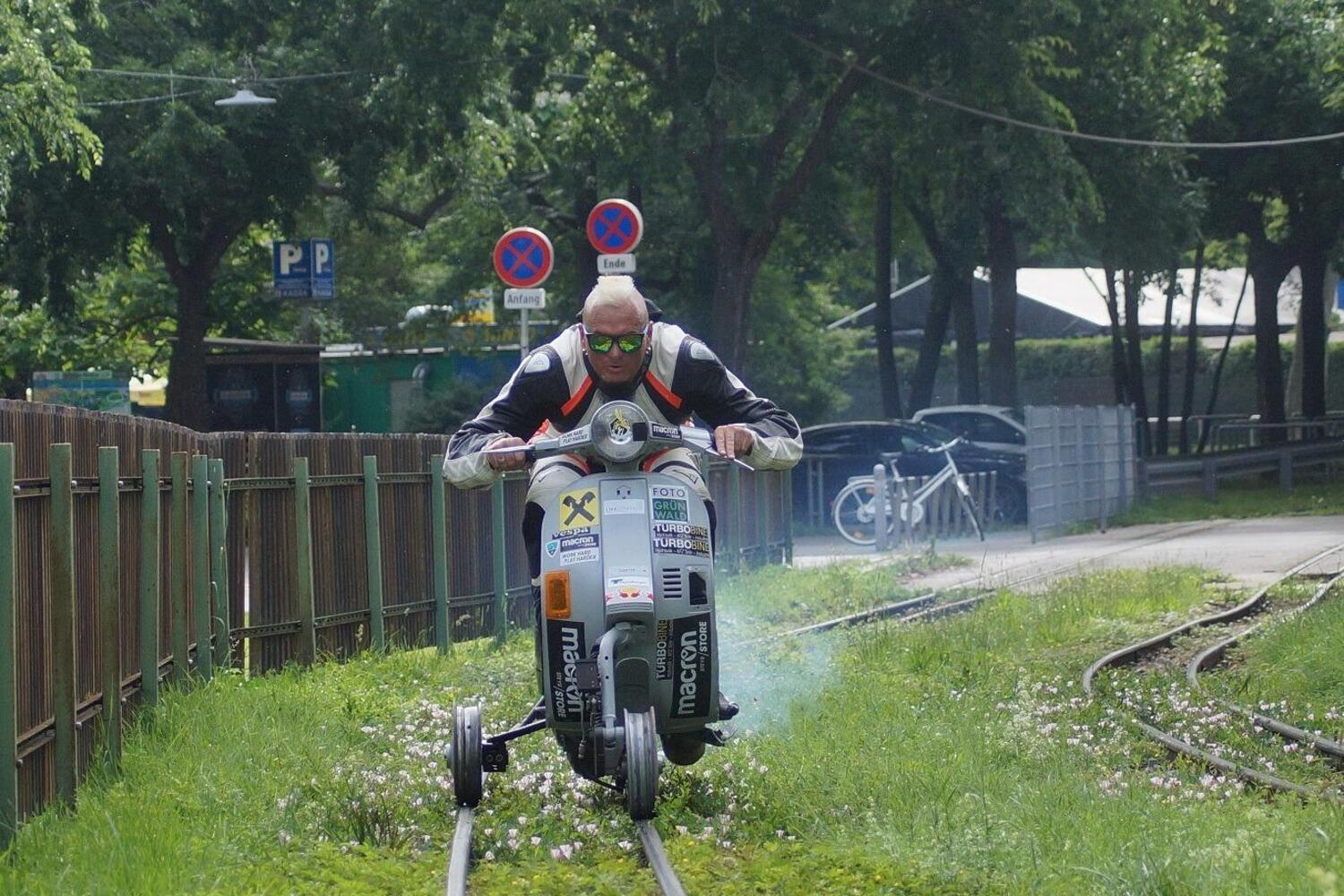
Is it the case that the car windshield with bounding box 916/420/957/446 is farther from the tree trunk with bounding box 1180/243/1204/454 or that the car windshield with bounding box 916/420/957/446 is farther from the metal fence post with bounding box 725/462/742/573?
the tree trunk with bounding box 1180/243/1204/454

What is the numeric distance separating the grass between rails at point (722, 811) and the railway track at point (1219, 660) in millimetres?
185

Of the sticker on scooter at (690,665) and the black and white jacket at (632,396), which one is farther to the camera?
the black and white jacket at (632,396)

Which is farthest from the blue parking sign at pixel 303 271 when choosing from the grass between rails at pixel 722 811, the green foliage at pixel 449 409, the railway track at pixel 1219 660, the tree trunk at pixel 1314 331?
the tree trunk at pixel 1314 331

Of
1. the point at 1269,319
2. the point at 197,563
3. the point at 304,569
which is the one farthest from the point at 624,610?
the point at 1269,319

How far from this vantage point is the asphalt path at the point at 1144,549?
18.6 meters

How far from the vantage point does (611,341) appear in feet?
21.2

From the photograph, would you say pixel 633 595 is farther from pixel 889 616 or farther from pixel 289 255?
pixel 289 255

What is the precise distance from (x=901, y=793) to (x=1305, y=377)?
37.8 m

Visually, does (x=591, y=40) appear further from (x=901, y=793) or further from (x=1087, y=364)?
(x=1087, y=364)

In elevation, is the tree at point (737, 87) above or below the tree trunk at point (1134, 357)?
above

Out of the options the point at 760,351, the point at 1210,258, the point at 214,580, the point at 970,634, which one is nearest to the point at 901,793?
the point at 214,580

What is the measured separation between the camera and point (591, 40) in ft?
90.1

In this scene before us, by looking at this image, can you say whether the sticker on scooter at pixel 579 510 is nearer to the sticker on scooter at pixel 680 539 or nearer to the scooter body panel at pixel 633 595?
the scooter body panel at pixel 633 595

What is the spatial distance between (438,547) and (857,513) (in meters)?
12.4
